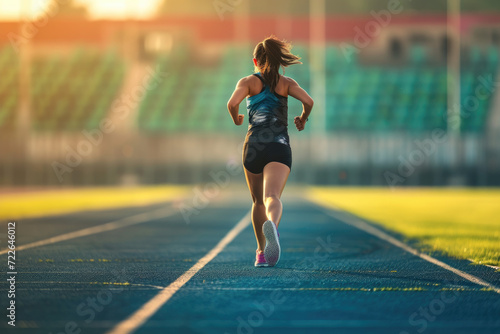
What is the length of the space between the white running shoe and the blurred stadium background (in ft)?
123

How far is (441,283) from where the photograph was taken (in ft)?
27.3

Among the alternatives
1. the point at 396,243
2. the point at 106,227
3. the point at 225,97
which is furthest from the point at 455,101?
the point at 396,243

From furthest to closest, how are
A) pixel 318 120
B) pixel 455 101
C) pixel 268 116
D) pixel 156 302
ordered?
pixel 318 120 → pixel 455 101 → pixel 268 116 → pixel 156 302

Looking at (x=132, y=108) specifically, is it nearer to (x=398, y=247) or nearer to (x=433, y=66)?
(x=433, y=66)

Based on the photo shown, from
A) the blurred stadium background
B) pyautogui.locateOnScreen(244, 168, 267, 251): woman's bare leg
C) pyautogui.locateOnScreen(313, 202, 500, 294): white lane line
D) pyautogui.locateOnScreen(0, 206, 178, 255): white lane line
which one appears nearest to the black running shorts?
pyautogui.locateOnScreen(244, 168, 267, 251): woman's bare leg

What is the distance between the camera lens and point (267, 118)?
9.27m

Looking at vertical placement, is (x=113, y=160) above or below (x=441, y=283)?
below

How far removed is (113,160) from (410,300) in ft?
147

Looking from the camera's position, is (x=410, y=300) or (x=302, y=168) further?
(x=302, y=168)

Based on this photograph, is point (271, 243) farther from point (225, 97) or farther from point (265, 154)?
point (225, 97)

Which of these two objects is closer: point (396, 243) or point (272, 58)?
point (272, 58)

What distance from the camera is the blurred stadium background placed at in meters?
49.8

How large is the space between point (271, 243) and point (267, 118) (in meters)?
1.41

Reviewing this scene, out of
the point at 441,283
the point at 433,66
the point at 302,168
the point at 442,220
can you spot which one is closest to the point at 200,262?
the point at 441,283
